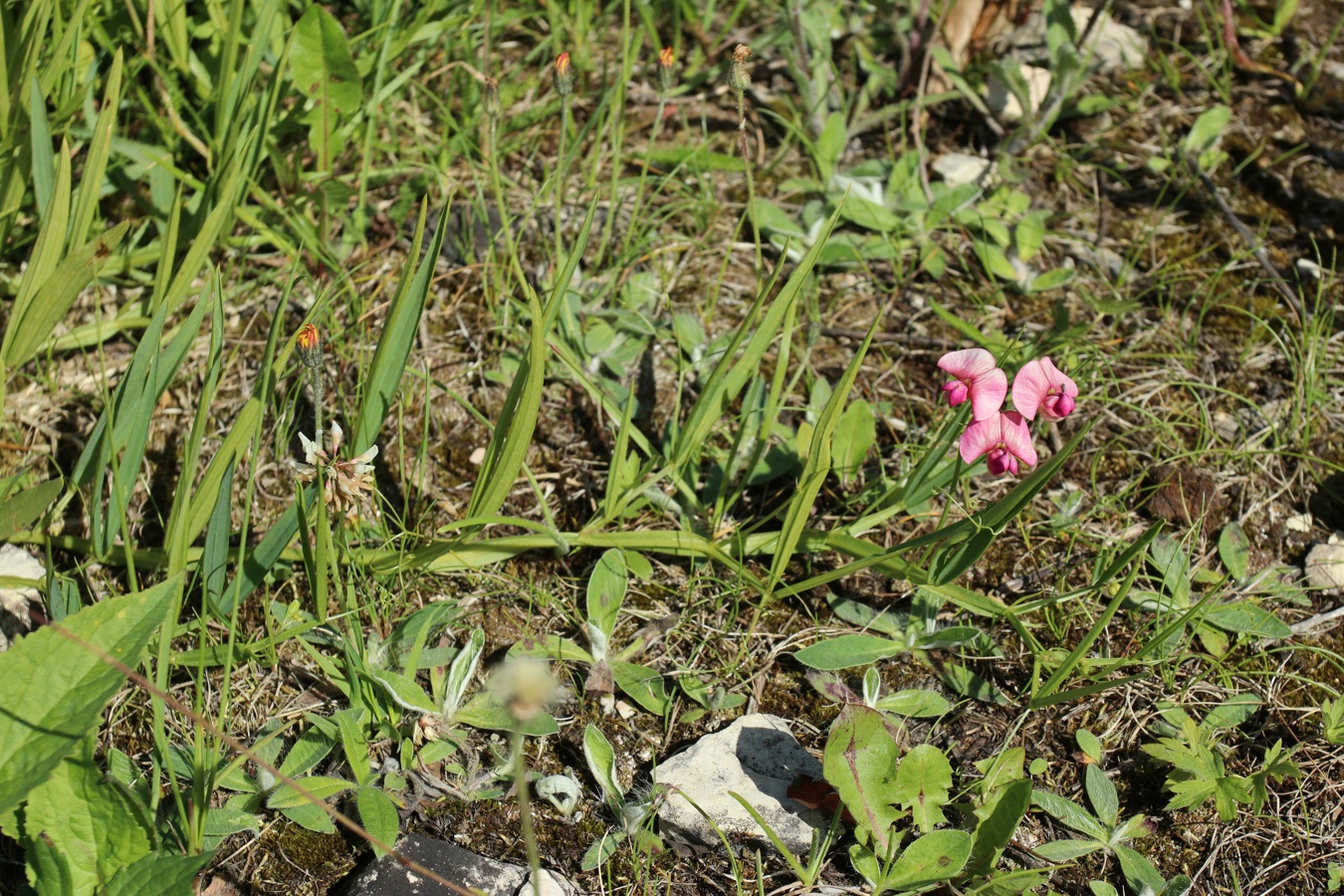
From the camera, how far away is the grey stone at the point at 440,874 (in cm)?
151

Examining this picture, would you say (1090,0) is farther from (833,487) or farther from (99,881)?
(99,881)

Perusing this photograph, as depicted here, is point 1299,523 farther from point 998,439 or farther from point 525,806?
point 525,806

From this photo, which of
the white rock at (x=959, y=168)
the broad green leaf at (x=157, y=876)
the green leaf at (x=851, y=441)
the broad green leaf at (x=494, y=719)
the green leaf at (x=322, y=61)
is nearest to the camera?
the broad green leaf at (x=157, y=876)

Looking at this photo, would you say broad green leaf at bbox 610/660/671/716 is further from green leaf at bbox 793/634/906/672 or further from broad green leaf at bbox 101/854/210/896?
broad green leaf at bbox 101/854/210/896

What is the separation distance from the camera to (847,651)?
1811 millimetres

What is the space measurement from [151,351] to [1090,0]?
8.37ft

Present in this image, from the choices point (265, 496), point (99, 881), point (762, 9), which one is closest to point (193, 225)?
point (265, 496)

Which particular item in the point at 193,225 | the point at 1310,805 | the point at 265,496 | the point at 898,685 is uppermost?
the point at 193,225

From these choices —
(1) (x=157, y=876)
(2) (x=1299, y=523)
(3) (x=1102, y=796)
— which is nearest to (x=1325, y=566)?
(2) (x=1299, y=523)

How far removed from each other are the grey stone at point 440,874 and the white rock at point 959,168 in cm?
186

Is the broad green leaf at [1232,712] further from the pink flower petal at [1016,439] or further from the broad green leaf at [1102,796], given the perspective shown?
the pink flower petal at [1016,439]

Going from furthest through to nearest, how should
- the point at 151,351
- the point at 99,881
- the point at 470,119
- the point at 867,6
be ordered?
1. the point at 867,6
2. the point at 470,119
3. the point at 151,351
4. the point at 99,881

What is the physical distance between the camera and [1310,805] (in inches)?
67.2

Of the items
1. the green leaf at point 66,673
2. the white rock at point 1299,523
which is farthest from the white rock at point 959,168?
the green leaf at point 66,673
